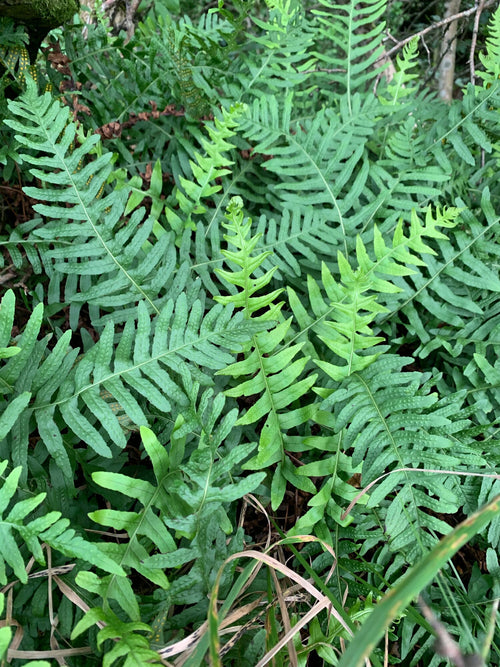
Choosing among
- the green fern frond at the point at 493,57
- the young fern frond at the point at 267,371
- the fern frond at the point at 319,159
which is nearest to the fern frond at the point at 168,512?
the young fern frond at the point at 267,371

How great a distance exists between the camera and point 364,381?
4.01ft

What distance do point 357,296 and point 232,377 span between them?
1.22 ft

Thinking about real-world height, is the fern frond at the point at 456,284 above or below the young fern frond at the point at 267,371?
above

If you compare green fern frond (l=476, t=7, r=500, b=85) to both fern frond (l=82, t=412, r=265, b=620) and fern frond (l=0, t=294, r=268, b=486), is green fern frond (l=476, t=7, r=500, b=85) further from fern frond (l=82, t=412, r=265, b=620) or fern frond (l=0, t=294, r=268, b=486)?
fern frond (l=82, t=412, r=265, b=620)

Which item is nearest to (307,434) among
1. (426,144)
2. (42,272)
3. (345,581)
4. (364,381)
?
(364,381)

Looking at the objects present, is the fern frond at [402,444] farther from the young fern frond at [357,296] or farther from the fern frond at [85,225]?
the fern frond at [85,225]

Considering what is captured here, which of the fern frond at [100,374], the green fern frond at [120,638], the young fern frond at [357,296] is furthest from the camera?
the young fern frond at [357,296]

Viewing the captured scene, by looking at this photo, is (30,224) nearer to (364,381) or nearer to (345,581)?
(364,381)

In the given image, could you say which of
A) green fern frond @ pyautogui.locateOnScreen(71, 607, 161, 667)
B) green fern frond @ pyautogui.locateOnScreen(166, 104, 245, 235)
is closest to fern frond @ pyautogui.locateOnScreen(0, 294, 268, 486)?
green fern frond @ pyautogui.locateOnScreen(71, 607, 161, 667)

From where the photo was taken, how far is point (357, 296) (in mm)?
1188

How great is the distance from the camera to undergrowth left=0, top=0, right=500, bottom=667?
3.28ft

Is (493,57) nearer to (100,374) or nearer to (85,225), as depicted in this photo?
(85,225)

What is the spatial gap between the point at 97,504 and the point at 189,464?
32cm

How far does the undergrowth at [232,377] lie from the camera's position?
1.00m
